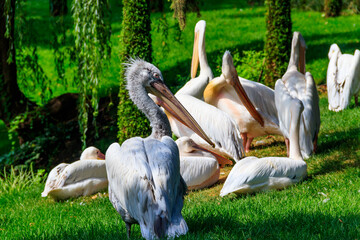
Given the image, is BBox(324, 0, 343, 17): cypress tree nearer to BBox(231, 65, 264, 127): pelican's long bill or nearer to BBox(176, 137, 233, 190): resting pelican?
BBox(231, 65, 264, 127): pelican's long bill

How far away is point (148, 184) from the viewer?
347 centimetres

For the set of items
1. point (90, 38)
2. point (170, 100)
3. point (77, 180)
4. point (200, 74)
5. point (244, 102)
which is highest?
point (90, 38)

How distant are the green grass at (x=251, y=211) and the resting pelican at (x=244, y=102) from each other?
512 millimetres

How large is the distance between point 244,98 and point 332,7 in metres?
11.5

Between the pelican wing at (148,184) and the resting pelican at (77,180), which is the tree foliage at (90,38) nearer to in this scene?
the resting pelican at (77,180)

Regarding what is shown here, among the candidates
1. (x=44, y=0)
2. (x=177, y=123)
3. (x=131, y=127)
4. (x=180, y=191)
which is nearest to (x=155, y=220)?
(x=180, y=191)

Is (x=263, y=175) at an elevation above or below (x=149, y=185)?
below

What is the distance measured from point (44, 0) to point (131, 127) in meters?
17.2

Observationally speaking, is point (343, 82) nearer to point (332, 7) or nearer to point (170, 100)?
point (170, 100)

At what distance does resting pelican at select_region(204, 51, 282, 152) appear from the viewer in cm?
720

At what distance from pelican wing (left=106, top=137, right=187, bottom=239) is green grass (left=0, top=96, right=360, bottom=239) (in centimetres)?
26

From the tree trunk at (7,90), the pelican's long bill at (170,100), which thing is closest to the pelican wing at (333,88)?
the pelican's long bill at (170,100)

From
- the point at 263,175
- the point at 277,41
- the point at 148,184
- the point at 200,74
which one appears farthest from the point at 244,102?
the point at 148,184

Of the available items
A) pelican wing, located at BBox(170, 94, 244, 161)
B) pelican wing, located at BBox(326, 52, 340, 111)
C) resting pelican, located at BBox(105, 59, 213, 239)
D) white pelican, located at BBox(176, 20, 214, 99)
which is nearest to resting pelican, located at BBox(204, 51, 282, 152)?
white pelican, located at BBox(176, 20, 214, 99)
